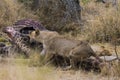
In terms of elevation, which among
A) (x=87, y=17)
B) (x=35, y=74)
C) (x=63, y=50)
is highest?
(x=35, y=74)

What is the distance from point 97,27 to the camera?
12.9 m

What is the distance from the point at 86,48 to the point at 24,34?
2.02 m

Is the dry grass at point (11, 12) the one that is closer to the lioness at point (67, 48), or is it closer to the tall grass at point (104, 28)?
the tall grass at point (104, 28)

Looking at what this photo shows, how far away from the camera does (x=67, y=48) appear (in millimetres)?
9539

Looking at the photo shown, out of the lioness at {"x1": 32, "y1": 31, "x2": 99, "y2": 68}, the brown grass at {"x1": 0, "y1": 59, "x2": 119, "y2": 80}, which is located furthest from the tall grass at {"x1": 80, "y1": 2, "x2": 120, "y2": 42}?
the brown grass at {"x1": 0, "y1": 59, "x2": 119, "y2": 80}

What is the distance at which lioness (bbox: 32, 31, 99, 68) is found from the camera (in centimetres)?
939

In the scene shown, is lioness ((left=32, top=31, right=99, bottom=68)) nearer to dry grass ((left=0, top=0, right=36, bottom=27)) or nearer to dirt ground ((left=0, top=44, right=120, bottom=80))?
dirt ground ((left=0, top=44, right=120, bottom=80))

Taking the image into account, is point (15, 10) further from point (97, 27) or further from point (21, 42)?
point (21, 42)

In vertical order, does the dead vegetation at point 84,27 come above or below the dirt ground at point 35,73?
below

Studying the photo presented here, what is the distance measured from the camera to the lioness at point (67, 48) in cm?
939

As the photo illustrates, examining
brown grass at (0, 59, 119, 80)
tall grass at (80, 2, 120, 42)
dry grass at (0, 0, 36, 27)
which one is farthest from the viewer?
dry grass at (0, 0, 36, 27)

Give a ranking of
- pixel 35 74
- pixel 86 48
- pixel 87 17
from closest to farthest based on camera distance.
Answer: pixel 35 74 < pixel 86 48 < pixel 87 17

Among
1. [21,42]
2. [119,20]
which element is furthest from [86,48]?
[119,20]

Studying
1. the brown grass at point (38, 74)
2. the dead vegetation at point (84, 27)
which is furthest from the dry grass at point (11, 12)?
the brown grass at point (38, 74)
